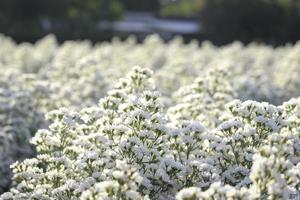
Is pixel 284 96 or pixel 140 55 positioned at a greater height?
pixel 140 55

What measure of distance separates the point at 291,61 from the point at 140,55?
14.0 feet

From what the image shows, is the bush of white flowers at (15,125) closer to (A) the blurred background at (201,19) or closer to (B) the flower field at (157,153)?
(B) the flower field at (157,153)

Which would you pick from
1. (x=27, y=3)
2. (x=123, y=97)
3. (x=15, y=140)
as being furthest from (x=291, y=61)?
(x=27, y=3)

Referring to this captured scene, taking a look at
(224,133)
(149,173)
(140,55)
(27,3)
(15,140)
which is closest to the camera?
(149,173)

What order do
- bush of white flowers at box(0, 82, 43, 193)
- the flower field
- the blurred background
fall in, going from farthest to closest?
the blurred background < bush of white flowers at box(0, 82, 43, 193) < the flower field

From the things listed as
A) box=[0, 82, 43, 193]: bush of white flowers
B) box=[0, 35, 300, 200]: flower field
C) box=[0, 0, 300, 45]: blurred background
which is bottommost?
box=[0, 35, 300, 200]: flower field

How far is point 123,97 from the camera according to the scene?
636 cm

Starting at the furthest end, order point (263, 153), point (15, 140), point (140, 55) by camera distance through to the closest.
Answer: point (140, 55)
point (15, 140)
point (263, 153)

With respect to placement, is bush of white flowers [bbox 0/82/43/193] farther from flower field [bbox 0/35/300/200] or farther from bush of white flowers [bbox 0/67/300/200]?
bush of white flowers [bbox 0/67/300/200]

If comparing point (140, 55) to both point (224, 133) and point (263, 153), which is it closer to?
point (224, 133)

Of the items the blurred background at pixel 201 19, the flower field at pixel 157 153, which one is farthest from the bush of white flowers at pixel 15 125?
the blurred background at pixel 201 19

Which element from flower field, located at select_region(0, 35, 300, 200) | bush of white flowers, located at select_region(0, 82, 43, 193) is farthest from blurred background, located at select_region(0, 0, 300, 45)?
flower field, located at select_region(0, 35, 300, 200)

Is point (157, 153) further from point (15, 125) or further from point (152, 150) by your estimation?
point (15, 125)

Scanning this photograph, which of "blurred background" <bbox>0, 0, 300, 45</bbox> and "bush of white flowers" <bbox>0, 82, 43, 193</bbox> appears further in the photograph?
"blurred background" <bbox>0, 0, 300, 45</bbox>
